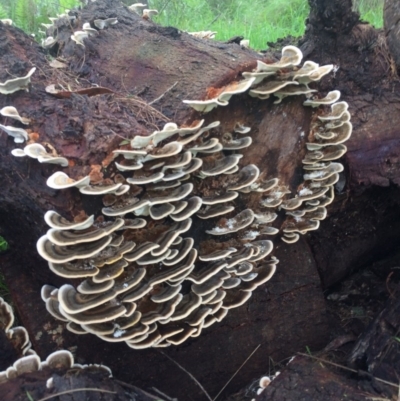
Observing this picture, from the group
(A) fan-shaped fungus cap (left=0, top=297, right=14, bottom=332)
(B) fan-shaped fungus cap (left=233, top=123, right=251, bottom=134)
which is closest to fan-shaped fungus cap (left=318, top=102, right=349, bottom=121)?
(B) fan-shaped fungus cap (left=233, top=123, right=251, bottom=134)

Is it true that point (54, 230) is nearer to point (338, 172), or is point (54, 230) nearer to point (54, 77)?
point (54, 77)

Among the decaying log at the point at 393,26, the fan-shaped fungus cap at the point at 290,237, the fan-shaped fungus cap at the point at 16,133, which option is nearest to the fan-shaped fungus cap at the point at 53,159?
the fan-shaped fungus cap at the point at 16,133

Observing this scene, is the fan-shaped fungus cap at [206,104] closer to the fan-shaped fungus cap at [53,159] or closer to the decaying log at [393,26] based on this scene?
the fan-shaped fungus cap at [53,159]

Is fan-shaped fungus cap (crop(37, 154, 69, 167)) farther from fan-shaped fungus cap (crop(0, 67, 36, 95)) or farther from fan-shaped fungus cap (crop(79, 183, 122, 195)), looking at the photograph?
fan-shaped fungus cap (crop(0, 67, 36, 95))

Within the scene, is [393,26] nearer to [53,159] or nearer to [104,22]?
[104,22]

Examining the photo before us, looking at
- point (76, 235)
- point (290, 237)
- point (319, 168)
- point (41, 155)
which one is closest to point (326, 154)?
point (319, 168)
